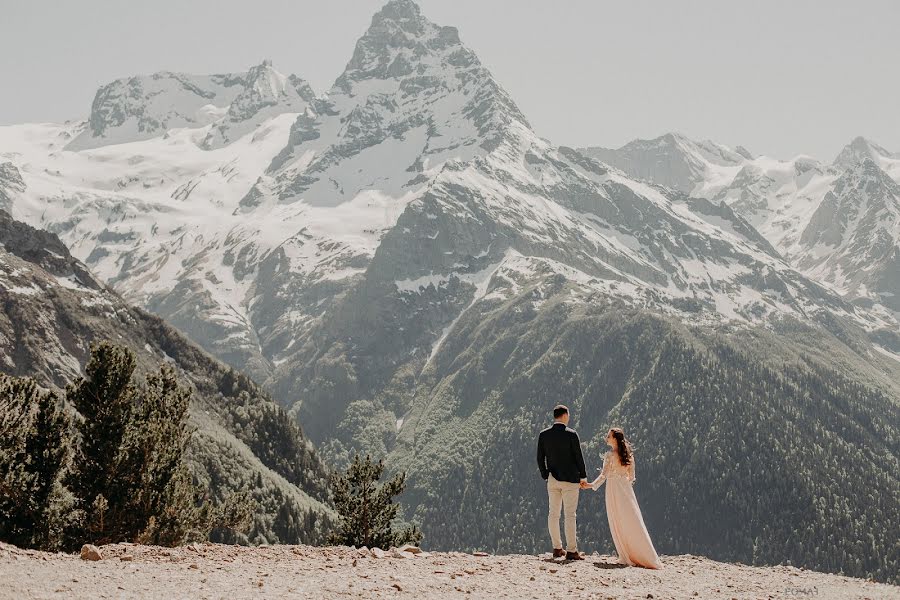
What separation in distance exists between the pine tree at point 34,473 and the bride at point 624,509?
22770 millimetres

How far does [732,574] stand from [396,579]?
39.9ft

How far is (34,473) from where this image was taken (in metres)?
35.1

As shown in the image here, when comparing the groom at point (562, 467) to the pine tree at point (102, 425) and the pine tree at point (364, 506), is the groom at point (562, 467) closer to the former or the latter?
the pine tree at point (102, 425)

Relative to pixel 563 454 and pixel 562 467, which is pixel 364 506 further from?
pixel 563 454

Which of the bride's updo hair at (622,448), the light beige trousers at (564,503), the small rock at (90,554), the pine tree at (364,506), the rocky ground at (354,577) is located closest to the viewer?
the rocky ground at (354,577)

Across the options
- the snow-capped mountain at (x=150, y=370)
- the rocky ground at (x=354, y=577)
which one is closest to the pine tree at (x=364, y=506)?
the rocky ground at (x=354, y=577)

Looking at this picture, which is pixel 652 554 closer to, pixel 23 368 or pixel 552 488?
pixel 552 488

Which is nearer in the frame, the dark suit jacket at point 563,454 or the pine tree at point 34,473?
the dark suit jacket at point 563,454

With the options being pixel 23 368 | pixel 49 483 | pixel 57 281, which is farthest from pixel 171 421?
pixel 57 281

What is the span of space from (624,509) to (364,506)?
26.9 meters

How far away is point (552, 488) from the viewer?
86.9ft

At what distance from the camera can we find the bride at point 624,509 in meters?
26.5

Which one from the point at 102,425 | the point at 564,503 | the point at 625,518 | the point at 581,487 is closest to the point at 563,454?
the point at 581,487

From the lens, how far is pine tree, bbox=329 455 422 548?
162 feet
